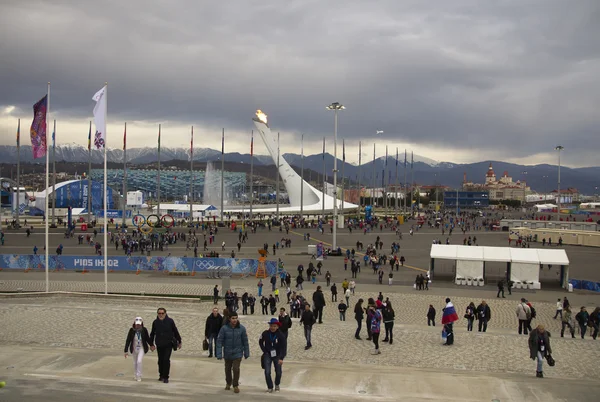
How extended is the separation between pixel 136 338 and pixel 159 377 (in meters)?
0.72

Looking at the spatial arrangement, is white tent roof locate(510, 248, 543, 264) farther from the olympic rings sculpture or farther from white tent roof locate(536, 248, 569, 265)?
the olympic rings sculpture

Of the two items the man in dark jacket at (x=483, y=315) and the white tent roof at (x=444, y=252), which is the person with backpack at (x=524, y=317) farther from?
the white tent roof at (x=444, y=252)

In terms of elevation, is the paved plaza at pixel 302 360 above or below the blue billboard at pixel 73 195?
below

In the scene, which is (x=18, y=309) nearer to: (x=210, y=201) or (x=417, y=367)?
(x=417, y=367)

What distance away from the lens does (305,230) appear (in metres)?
55.2

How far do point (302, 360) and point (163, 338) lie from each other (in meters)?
3.42

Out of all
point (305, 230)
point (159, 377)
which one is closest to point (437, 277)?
point (159, 377)

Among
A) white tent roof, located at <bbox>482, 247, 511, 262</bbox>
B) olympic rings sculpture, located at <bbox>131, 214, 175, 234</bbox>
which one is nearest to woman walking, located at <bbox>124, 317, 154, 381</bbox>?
white tent roof, located at <bbox>482, 247, 511, 262</bbox>

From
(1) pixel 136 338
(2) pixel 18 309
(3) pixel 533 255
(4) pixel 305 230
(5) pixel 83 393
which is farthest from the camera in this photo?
(4) pixel 305 230

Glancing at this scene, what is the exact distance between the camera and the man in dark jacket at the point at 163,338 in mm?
7562

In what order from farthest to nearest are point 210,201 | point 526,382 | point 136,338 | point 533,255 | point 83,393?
point 210,201 < point 533,255 < point 526,382 < point 136,338 < point 83,393

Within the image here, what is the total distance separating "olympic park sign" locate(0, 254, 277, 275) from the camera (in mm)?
26125

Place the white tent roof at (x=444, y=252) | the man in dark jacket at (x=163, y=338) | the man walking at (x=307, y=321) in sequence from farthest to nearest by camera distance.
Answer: the white tent roof at (x=444, y=252)
the man walking at (x=307, y=321)
the man in dark jacket at (x=163, y=338)

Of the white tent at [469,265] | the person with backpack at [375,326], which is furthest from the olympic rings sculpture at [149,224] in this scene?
the person with backpack at [375,326]
